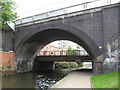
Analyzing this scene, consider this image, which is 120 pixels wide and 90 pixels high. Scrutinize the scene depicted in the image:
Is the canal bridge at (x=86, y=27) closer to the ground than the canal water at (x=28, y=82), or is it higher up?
higher up

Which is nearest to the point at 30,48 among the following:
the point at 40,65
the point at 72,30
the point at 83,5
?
the point at 40,65

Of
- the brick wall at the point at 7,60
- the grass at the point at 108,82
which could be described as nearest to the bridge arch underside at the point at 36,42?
the brick wall at the point at 7,60

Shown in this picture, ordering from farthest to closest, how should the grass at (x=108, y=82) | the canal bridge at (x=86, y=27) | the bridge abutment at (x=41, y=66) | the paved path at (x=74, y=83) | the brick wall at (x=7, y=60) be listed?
the bridge abutment at (x=41, y=66) → the brick wall at (x=7, y=60) → the canal bridge at (x=86, y=27) → the paved path at (x=74, y=83) → the grass at (x=108, y=82)

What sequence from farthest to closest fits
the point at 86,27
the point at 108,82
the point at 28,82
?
the point at 86,27 < the point at 28,82 < the point at 108,82

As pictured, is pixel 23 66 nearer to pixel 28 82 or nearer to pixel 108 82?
pixel 28 82

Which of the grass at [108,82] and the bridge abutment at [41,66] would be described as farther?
the bridge abutment at [41,66]

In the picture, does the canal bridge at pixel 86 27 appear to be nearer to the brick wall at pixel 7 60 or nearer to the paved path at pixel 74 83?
the brick wall at pixel 7 60

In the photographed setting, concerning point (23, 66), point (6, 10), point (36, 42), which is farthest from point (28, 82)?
point (36, 42)

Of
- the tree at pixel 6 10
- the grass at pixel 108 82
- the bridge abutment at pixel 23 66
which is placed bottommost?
the bridge abutment at pixel 23 66

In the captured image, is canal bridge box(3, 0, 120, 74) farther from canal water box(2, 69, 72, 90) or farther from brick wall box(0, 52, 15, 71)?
canal water box(2, 69, 72, 90)

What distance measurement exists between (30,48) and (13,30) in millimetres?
4551

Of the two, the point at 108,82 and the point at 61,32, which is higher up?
the point at 61,32

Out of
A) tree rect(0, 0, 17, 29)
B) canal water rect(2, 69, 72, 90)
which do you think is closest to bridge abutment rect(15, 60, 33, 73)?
canal water rect(2, 69, 72, 90)

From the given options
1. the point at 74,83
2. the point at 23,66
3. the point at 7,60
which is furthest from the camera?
the point at 23,66
